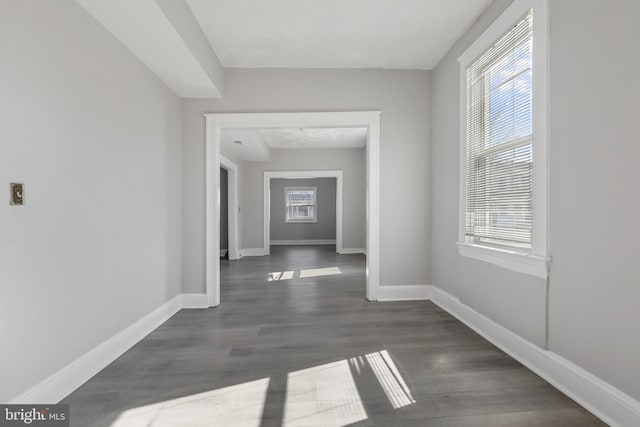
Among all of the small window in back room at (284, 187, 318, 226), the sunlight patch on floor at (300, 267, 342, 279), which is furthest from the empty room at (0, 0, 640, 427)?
the small window in back room at (284, 187, 318, 226)

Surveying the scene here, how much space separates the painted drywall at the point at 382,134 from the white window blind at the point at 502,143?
0.83 m

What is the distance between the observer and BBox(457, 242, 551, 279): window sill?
204 cm

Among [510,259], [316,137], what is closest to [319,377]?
[510,259]

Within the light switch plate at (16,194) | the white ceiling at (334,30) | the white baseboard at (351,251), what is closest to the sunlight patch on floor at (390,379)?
the light switch plate at (16,194)

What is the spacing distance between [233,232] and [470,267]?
224 inches

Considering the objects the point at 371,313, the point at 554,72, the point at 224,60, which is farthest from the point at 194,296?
the point at 554,72

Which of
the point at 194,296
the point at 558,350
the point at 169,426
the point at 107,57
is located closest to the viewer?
the point at 169,426

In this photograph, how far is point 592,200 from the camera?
1706 millimetres

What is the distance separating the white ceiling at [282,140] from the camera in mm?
5941

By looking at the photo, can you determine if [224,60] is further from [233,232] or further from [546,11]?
[233,232]

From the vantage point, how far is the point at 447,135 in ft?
11.2

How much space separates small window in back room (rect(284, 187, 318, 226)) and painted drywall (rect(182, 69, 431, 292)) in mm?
7961

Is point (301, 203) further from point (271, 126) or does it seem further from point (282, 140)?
point (271, 126)

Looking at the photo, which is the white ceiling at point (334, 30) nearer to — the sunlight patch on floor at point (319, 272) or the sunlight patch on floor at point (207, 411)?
the sunlight patch on floor at point (207, 411)
